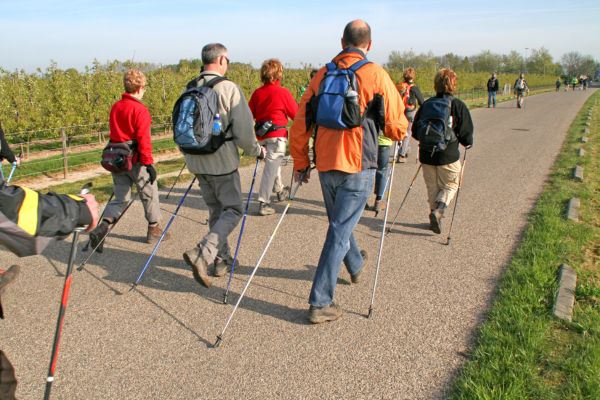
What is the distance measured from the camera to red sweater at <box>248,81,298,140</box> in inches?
250

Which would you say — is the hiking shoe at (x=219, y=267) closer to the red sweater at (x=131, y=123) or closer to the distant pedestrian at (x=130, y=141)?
the distant pedestrian at (x=130, y=141)

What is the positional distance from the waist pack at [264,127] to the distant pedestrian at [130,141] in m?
1.23

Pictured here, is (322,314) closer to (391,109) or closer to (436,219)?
(391,109)

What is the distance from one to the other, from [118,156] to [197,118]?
61.1 inches

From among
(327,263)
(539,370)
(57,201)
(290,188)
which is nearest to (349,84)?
(327,263)

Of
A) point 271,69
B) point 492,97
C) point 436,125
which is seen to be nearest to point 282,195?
point 271,69

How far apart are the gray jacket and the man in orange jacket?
2.02ft

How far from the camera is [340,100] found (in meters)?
3.40

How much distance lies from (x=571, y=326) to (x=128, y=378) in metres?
3.19

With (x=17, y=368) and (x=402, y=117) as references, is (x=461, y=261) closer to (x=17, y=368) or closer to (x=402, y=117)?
(x=402, y=117)

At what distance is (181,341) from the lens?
11.6 feet

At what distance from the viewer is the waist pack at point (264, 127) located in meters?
5.28

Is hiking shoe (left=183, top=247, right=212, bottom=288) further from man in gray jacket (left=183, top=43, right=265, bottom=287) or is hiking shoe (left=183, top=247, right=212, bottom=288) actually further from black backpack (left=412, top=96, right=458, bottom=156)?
black backpack (left=412, top=96, right=458, bottom=156)

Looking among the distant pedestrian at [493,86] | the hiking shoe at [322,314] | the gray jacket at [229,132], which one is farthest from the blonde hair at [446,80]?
the distant pedestrian at [493,86]
